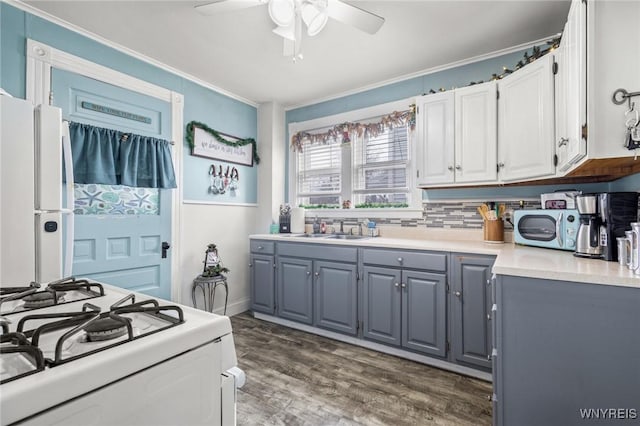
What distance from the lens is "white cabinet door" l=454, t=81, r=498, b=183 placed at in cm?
240

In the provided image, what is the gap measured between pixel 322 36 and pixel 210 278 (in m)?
2.46

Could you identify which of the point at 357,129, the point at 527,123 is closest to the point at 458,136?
the point at 527,123

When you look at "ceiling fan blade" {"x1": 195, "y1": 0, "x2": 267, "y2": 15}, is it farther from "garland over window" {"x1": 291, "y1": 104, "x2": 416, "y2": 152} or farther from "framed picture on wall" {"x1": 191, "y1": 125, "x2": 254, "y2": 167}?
"garland over window" {"x1": 291, "y1": 104, "x2": 416, "y2": 152}

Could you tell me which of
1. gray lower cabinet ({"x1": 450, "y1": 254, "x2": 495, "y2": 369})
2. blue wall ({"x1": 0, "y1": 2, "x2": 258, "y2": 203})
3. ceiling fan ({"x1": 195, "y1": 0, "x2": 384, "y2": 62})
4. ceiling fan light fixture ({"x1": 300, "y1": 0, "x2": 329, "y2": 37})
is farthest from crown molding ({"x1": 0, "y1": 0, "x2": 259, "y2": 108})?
gray lower cabinet ({"x1": 450, "y1": 254, "x2": 495, "y2": 369})

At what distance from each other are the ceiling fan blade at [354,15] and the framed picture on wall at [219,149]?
203 cm

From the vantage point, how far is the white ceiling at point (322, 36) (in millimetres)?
2146

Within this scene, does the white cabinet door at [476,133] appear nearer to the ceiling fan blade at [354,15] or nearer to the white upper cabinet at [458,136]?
the white upper cabinet at [458,136]

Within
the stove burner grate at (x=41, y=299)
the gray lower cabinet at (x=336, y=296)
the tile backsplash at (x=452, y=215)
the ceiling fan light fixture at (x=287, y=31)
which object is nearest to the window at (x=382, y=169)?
the tile backsplash at (x=452, y=215)

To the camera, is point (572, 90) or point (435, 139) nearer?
point (572, 90)

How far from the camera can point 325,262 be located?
2924 mm

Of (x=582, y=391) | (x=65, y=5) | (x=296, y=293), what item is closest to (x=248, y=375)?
(x=296, y=293)

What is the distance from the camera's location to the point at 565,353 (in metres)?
1.31

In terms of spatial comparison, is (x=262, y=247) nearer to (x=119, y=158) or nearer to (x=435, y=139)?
(x=119, y=158)

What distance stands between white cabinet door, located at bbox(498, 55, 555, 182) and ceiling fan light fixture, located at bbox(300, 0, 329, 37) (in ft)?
4.88
